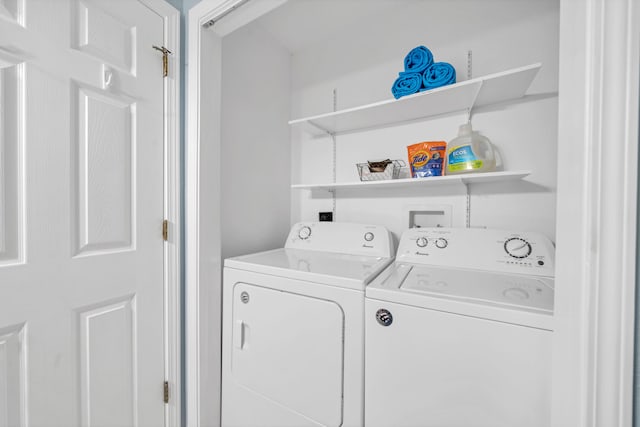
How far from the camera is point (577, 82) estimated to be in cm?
60

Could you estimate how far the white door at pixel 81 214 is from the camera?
0.92 metres

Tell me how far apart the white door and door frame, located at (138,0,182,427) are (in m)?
0.04

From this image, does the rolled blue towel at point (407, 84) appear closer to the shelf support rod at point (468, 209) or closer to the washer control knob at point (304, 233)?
the shelf support rod at point (468, 209)

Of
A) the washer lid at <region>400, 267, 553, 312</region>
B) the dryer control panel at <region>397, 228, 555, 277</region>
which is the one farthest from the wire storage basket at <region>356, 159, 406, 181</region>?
the washer lid at <region>400, 267, 553, 312</region>

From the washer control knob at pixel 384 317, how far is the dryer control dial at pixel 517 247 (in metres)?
0.72

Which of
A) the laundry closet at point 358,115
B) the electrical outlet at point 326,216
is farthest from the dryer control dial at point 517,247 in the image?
the electrical outlet at point 326,216

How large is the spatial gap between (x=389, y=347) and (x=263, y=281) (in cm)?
66

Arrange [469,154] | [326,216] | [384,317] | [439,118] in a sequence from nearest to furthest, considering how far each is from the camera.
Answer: [384,317], [469,154], [439,118], [326,216]

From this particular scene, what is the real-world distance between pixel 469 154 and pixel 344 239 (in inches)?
33.7

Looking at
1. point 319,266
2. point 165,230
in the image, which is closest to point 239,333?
point 319,266

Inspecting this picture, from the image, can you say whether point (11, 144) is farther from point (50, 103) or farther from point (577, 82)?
point (577, 82)

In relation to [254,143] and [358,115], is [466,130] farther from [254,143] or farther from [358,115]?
[254,143]

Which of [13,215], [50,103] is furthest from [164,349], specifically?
[50,103]

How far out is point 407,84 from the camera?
4.90 ft
